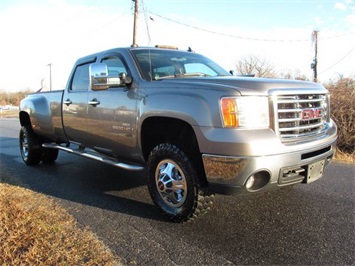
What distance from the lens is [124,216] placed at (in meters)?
3.97

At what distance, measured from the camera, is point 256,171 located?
3076mm

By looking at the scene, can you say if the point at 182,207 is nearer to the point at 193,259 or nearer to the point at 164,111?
the point at 193,259

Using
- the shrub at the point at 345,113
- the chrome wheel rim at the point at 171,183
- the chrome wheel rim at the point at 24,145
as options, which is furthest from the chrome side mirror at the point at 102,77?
the shrub at the point at 345,113

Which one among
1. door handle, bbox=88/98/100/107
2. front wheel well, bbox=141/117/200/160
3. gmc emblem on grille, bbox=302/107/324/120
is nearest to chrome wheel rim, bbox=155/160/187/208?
front wheel well, bbox=141/117/200/160

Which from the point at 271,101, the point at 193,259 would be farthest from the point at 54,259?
the point at 271,101

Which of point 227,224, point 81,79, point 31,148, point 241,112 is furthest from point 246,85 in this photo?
point 31,148

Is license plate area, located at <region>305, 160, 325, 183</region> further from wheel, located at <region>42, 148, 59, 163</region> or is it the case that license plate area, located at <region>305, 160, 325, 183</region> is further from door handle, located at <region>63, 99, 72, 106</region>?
wheel, located at <region>42, 148, 59, 163</region>

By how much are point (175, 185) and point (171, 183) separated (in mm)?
57

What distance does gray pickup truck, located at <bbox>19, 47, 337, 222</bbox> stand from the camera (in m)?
3.15

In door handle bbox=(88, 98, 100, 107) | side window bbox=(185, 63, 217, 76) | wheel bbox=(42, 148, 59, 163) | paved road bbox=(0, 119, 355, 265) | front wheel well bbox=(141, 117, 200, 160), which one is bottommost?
paved road bbox=(0, 119, 355, 265)

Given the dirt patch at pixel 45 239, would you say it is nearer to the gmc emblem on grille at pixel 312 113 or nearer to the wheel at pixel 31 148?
the gmc emblem on grille at pixel 312 113

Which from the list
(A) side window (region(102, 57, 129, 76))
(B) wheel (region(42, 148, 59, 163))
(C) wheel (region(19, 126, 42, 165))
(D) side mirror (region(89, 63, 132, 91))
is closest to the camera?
(D) side mirror (region(89, 63, 132, 91))

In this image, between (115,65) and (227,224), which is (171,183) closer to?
(227,224)

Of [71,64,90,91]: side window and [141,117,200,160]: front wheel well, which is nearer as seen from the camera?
[141,117,200,160]: front wheel well
